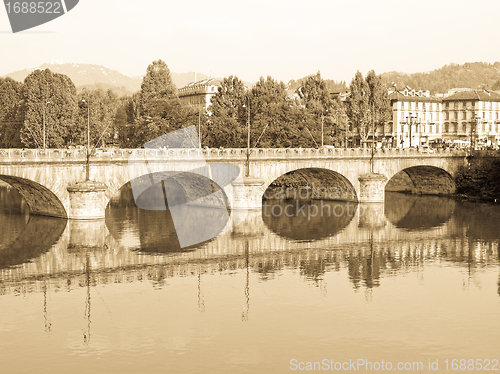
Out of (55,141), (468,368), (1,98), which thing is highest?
(1,98)

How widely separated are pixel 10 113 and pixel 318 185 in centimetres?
5525

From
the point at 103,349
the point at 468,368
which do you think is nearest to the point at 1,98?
the point at 103,349

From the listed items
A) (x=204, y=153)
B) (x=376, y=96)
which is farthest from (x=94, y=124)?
(x=376, y=96)

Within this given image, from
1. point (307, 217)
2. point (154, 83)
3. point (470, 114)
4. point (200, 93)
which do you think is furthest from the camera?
point (200, 93)

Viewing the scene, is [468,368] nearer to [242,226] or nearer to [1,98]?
[242,226]

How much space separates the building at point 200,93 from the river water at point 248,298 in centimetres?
10343

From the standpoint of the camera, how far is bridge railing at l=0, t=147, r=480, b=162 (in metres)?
56.5

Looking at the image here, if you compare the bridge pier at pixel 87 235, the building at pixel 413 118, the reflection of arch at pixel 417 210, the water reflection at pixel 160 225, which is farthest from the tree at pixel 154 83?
the building at pixel 413 118

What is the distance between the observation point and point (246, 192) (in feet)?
224

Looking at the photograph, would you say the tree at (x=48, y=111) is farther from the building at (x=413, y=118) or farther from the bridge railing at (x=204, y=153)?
the building at (x=413, y=118)

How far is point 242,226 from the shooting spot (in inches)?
2346

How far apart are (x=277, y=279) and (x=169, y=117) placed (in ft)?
165

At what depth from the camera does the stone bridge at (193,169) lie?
2234 inches

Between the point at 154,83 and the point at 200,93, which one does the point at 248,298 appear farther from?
the point at 200,93
